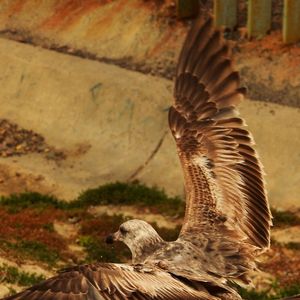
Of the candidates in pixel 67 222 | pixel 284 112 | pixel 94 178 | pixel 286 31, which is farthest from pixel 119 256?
pixel 286 31

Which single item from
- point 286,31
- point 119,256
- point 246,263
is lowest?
point 119,256

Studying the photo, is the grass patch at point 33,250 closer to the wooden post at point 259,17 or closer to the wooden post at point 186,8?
the wooden post at point 259,17

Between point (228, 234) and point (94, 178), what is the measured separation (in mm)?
7586

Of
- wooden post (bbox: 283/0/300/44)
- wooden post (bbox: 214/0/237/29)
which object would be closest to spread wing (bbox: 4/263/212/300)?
wooden post (bbox: 283/0/300/44)

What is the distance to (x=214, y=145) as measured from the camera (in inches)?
381

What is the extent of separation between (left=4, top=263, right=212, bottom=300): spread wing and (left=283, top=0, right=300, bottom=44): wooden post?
32.8 ft

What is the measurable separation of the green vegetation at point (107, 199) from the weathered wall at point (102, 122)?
0.33m

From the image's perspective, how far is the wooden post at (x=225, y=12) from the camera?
17641 millimetres

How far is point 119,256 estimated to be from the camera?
516 inches

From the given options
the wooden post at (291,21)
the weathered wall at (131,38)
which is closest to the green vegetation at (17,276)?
the weathered wall at (131,38)

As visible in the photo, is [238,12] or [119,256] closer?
[119,256]

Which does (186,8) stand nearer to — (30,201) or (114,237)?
(30,201)

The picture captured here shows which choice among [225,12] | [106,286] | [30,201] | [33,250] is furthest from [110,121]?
[106,286]

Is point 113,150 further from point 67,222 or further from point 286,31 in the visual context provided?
point 286,31
